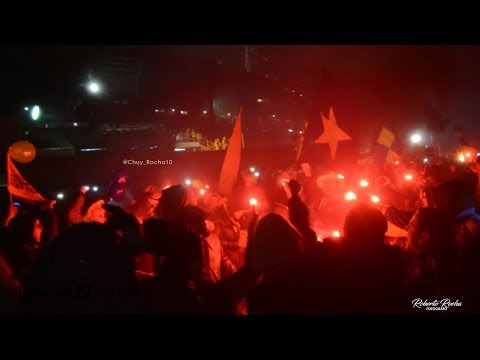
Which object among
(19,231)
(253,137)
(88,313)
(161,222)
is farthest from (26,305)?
(253,137)

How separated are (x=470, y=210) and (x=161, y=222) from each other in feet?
10.9

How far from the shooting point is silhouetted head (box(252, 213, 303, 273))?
2135mm

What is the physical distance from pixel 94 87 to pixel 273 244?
660cm

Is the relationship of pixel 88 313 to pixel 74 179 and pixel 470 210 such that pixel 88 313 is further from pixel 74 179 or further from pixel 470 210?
pixel 74 179

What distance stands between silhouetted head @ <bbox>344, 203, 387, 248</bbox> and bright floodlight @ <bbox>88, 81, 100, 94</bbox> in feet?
21.7

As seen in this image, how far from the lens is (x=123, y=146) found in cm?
804

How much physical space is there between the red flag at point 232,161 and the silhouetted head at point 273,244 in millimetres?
2644

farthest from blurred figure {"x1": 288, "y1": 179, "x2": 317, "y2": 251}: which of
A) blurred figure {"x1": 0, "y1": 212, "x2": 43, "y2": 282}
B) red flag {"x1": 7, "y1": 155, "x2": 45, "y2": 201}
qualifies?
red flag {"x1": 7, "y1": 155, "x2": 45, "y2": 201}

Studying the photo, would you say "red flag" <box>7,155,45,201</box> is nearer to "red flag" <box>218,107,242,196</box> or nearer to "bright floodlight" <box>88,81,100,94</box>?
"red flag" <box>218,107,242,196</box>

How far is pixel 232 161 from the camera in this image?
4805 millimetres

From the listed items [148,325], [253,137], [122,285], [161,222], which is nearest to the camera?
[161,222]

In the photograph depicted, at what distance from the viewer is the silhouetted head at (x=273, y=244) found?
213 cm

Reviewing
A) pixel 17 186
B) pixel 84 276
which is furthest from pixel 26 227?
pixel 84 276

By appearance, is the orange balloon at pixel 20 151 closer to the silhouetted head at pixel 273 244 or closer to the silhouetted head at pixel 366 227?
the silhouetted head at pixel 273 244
